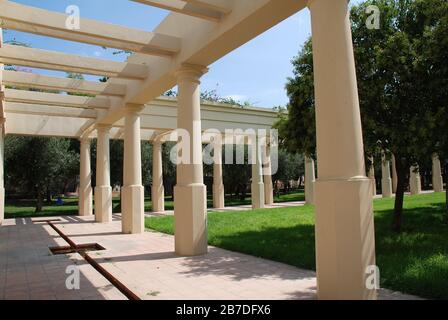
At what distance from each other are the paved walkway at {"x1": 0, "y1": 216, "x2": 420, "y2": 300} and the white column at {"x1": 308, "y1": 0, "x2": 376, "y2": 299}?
78 cm

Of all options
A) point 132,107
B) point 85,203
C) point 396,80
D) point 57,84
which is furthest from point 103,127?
point 396,80

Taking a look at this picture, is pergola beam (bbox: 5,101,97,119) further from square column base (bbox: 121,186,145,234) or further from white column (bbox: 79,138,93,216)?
white column (bbox: 79,138,93,216)

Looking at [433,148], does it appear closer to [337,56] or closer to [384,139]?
[384,139]

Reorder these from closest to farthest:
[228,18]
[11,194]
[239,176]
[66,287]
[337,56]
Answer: [337,56], [66,287], [228,18], [239,176], [11,194]

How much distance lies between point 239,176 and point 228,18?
79.9 feet

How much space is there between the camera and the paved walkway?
556 centimetres

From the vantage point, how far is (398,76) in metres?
7.99

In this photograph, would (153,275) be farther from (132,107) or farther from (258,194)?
(258,194)

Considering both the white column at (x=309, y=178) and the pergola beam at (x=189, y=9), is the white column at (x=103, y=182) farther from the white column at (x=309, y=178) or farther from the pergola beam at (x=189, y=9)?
the white column at (x=309, y=178)

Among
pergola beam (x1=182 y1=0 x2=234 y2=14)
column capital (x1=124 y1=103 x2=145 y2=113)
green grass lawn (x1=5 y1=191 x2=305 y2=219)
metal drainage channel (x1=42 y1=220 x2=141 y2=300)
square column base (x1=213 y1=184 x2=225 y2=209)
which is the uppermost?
pergola beam (x1=182 y1=0 x2=234 y2=14)

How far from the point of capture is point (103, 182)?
16594 millimetres

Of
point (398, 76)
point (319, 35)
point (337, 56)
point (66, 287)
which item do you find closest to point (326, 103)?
point (337, 56)

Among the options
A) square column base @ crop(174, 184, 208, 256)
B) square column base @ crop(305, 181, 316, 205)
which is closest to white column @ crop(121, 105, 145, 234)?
square column base @ crop(174, 184, 208, 256)

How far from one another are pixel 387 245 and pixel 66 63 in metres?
8.54
